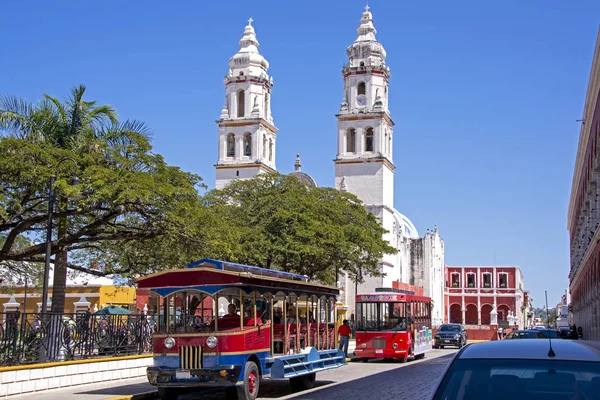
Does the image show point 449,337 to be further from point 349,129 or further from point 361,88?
point 361,88

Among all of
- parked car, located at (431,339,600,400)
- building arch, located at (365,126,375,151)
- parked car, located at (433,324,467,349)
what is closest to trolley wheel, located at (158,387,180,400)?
parked car, located at (431,339,600,400)

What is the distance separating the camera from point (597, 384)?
5.64 metres

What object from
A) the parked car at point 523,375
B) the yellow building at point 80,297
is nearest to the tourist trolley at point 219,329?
the parked car at point 523,375

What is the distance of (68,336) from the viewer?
18.4 meters

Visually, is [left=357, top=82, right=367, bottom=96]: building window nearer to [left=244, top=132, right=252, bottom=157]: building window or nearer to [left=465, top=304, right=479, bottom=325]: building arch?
[left=244, top=132, right=252, bottom=157]: building window

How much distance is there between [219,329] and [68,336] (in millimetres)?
4944

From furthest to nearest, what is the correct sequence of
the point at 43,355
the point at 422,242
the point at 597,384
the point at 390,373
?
the point at 422,242 → the point at 390,373 → the point at 43,355 → the point at 597,384

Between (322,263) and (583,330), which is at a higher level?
(322,263)

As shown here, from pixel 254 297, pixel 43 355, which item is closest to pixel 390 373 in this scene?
pixel 254 297

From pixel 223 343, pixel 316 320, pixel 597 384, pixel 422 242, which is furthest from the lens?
pixel 422 242

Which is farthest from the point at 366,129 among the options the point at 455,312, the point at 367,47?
the point at 455,312

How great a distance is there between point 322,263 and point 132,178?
20.9 m

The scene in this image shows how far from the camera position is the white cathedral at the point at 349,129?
6594 centimetres

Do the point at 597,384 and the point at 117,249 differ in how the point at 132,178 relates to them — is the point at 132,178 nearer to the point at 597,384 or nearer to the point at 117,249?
the point at 117,249
